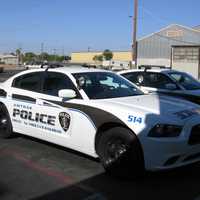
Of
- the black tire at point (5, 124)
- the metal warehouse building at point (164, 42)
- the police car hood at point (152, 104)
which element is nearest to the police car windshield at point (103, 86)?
the police car hood at point (152, 104)

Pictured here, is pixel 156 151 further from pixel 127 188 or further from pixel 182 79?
pixel 182 79

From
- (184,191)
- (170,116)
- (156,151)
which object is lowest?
(184,191)

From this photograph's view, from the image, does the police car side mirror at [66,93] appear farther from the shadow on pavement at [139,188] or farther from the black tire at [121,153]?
the shadow on pavement at [139,188]

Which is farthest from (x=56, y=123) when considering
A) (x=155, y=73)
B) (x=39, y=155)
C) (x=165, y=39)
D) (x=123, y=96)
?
(x=165, y=39)

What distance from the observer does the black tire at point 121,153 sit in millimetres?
5312

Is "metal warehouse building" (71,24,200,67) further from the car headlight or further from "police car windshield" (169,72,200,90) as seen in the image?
the car headlight

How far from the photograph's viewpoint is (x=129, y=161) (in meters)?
5.37

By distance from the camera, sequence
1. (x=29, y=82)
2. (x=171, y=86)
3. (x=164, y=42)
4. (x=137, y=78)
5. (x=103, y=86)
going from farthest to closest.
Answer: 1. (x=164, y=42)
2. (x=137, y=78)
3. (x=171, y=86)
4. (x=29, y=82)
5. (x=103, y=86)

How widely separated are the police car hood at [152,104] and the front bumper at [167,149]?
16.0 inches

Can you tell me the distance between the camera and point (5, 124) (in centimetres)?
785

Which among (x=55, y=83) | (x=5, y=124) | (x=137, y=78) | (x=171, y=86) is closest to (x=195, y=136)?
(x=55, y=83)

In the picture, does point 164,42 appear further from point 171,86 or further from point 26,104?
point 26,104

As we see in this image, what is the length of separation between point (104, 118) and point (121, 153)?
587mm

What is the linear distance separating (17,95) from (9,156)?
130 centimetres
